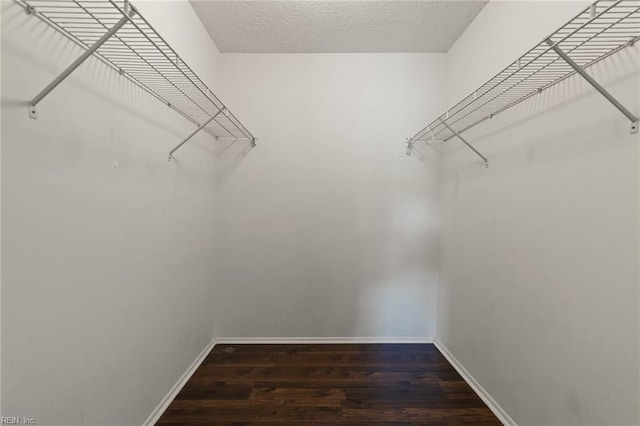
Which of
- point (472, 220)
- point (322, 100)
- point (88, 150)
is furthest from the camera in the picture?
point (322, 100)

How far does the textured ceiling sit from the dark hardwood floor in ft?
8.16

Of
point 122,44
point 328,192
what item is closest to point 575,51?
point 328,192

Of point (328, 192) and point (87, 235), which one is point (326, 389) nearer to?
point (328, 192)

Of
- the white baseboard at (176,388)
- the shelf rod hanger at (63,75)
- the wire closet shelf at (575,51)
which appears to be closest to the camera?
the shelf rod hanger at (63,75)

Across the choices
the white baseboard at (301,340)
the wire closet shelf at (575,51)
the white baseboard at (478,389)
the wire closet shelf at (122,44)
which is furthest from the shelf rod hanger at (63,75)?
the white baseboard at (478,389)

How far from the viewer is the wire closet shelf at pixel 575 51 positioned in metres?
0.89

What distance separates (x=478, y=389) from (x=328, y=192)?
5.63 feet

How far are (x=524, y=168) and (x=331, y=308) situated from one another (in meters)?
1.71

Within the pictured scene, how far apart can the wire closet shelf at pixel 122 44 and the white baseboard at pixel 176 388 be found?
1.44 metres

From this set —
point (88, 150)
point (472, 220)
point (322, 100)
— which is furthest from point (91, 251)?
point (472, 220)

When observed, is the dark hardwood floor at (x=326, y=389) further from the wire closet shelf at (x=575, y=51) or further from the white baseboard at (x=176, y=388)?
the wire closet shelf at (x=575, y=51)

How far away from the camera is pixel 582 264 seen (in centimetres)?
109

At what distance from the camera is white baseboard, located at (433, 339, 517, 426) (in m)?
1.50

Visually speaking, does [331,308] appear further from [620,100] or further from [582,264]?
[620,100]
